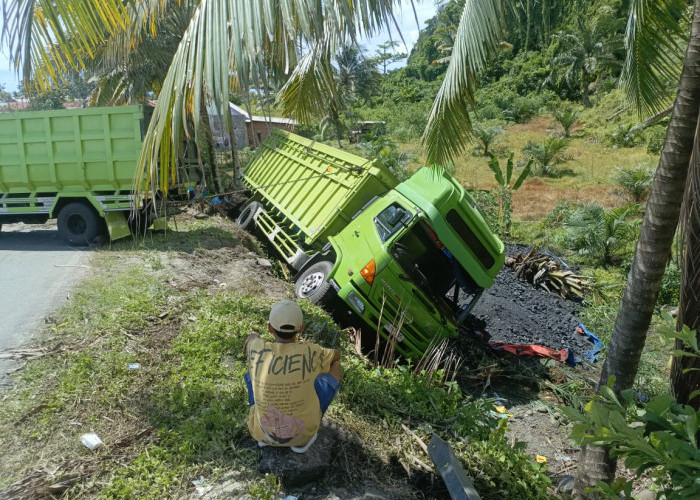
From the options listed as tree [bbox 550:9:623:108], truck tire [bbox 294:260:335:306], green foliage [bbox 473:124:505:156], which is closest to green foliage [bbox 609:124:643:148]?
green foliage [bbox 473:124:505:156]

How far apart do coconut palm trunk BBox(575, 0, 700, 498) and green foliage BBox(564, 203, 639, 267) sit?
10.3 meters

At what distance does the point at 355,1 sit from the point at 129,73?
13878mm

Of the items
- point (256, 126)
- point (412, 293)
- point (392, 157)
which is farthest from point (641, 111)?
point (256, 126)

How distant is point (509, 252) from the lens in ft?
44.9

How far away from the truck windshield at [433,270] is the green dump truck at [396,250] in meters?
0.02

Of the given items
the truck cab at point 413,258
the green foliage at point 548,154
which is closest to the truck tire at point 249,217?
the truck cab at point 413,258

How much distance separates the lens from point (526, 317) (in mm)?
9906

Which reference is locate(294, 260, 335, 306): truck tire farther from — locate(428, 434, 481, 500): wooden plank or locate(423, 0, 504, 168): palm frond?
locate(428, 434, 481, 500): wooden plank

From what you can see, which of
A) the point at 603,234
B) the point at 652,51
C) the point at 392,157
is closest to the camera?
the point at 652,51

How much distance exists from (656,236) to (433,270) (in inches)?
188

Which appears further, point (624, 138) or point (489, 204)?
point (624, 138)

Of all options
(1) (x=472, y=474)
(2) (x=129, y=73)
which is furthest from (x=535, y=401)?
(2) (x=129, y=73)

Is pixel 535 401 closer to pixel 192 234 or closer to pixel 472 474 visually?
pixel 472 474

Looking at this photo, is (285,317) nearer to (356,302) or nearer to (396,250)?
(356,302)
